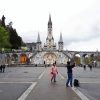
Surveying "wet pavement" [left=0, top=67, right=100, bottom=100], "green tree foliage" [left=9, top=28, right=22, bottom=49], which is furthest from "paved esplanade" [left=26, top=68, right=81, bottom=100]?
"green tree foliage" [left=9, top=28, right=22, bottom=49]

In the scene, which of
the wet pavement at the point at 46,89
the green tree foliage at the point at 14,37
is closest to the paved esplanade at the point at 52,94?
the wet pavement at the point at 46,89

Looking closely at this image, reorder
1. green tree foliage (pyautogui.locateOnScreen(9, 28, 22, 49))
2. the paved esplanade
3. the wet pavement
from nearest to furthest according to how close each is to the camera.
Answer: the paved esplanade → the wet pavement → green tree foliage (pyautogui.locateOnScreen(9, 28, 22, 49))

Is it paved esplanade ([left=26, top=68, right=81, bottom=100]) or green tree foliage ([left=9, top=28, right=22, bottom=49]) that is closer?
paved esplanade ([left=26, top=68, right=81, bottom=100])

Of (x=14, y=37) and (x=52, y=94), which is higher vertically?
(x=14, y=37)

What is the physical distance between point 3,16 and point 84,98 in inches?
5920

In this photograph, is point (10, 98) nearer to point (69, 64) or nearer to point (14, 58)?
point (69, 64)

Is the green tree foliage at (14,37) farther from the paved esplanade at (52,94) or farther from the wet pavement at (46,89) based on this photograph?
the paved esplanade at (52,94)

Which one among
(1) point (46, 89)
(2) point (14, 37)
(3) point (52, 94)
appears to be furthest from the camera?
(2) point (14, 37)

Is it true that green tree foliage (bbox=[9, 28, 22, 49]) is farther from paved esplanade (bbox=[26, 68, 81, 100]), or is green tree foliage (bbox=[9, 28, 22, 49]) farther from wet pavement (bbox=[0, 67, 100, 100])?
paved esplanade (bbox=[26, 68, 81, 100])

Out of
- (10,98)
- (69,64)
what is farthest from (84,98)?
(69,64)

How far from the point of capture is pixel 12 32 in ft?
544

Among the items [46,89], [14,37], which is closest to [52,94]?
[46,89]

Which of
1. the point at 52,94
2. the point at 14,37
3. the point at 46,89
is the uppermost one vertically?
the point at 14,37

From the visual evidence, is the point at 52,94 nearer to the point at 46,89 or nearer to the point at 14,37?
the point at 46,89
